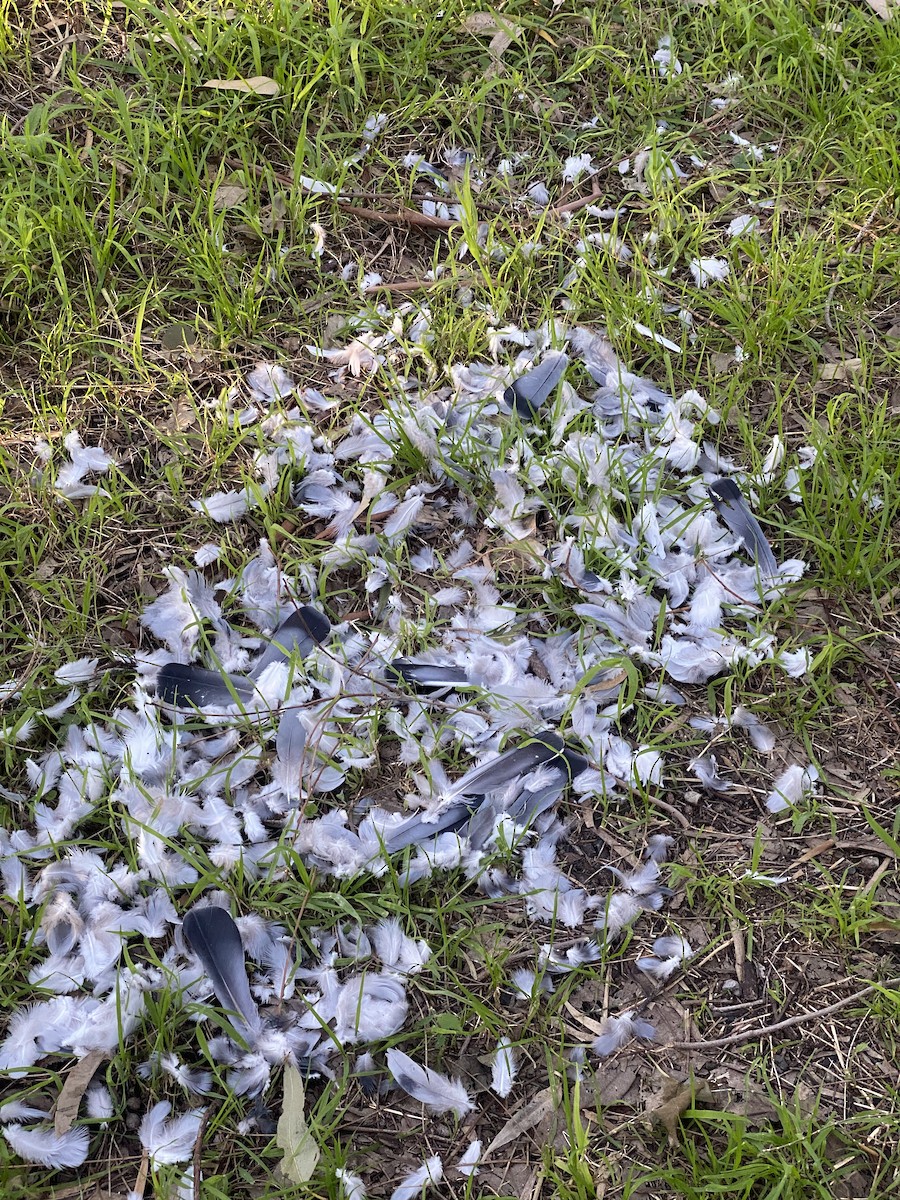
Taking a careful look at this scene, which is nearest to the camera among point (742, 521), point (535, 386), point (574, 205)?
point (742, 521)

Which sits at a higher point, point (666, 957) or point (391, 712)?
point (391, 712)

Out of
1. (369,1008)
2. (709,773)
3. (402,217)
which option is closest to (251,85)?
(402,217)

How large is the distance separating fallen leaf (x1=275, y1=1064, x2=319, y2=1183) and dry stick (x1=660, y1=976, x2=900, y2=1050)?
2.18 feet

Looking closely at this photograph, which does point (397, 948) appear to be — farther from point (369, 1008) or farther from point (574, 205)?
point (574, 205)

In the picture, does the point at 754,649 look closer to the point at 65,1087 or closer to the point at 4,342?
the point at 65,1087

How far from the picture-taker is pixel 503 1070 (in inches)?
75.8

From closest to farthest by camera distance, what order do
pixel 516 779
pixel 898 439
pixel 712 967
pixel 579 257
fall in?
pixel 712 967 < pixel 516 779 < pixel 898 439 < pixel 579 257

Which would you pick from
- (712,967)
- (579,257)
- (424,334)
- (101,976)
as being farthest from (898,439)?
(101,976)

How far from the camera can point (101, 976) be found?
2002mm

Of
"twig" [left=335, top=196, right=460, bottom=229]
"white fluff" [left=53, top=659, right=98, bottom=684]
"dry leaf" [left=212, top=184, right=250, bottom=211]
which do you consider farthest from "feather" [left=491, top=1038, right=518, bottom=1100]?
"dry leaf" [left=212, top=184, right=250, bottom=211]

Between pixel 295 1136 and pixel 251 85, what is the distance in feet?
9.37

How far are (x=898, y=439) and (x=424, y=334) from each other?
1281mm

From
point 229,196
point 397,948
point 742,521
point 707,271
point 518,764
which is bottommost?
point 397,948

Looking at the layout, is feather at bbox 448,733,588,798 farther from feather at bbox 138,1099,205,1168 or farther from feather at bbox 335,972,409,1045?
feather at bbox 138,1099,205,1168
